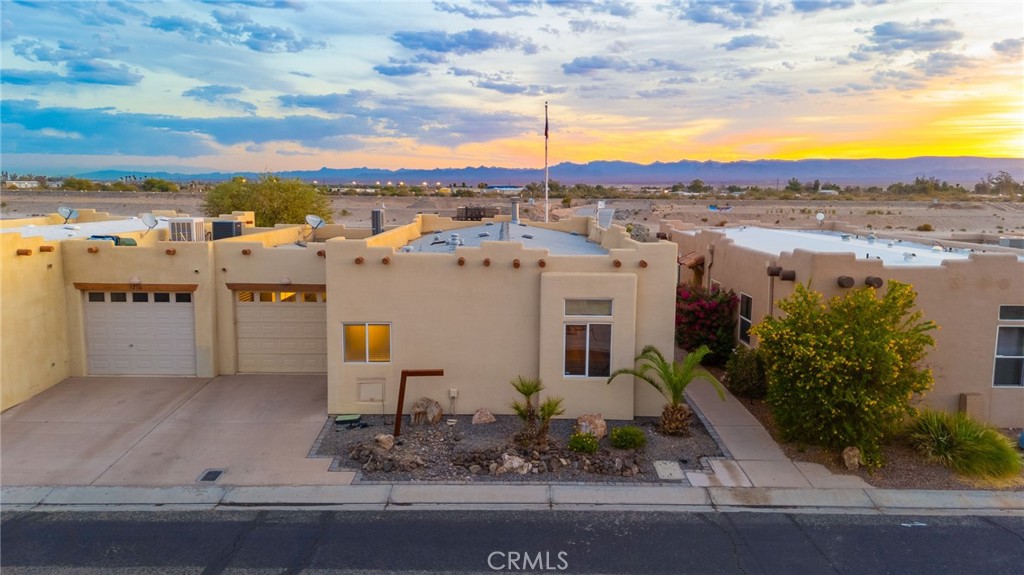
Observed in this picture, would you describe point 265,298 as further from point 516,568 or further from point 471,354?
point 516,568

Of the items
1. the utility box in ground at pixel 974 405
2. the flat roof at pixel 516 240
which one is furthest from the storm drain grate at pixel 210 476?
the utility box in ground at pixel 974 405

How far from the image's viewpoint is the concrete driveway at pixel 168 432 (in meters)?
12.1

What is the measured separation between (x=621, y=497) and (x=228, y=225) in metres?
16.5

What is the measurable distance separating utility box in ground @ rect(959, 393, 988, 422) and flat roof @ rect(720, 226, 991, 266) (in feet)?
10.0

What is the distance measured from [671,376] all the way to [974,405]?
673cm

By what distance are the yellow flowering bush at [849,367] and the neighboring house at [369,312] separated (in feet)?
9.38

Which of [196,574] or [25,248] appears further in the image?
[25,248]

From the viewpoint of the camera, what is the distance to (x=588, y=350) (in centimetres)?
1468

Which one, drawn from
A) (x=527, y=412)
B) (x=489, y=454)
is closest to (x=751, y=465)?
(x=527, y=412)

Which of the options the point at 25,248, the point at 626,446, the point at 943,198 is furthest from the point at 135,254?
the point at 943,198

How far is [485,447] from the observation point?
13.3 metres

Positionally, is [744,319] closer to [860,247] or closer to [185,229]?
[860,247]

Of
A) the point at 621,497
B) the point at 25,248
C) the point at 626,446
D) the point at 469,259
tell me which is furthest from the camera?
the point at 25,248

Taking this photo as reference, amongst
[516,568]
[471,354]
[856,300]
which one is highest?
[856,300]
